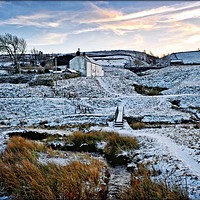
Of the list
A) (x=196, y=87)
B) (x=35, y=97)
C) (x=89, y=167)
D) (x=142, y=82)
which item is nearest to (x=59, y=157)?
(x=89, y=167)

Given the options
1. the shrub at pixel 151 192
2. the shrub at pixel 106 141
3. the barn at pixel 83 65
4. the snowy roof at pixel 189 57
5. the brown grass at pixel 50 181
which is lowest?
the shrub at pixel 106 141

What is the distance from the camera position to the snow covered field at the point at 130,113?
9.85m

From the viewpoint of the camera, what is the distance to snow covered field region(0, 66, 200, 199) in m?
9.85

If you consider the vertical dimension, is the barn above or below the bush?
above

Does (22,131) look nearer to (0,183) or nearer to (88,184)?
(0,183)

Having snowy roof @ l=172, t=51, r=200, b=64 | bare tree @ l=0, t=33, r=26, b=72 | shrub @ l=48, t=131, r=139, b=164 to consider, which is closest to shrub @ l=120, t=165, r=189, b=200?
shrub @ l=48, t=131, r=139, b=164

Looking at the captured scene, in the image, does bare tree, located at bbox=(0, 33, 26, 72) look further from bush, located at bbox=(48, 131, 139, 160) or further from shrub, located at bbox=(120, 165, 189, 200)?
shrub, located at bbox=(120, 165, 189, 200)

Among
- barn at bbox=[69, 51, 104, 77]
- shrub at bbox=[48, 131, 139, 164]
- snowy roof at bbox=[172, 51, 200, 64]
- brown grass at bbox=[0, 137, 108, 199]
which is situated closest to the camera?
brown grass at bbox=[0, 137, 108, 199]

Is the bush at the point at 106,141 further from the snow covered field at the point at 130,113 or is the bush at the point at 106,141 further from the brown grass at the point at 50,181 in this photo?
the brown grass at the point at 50,181

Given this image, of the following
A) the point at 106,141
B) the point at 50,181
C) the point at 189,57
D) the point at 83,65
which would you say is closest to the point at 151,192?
the point at 50,181

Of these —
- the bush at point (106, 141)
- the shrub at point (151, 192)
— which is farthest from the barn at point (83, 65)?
the shrub at point (151, 192)

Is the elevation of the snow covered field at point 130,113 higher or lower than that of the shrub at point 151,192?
lower

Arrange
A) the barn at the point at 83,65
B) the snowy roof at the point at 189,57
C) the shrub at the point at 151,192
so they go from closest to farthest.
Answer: the shrub at the point at 151,192 → the barn at the point at 83,65 → the snowy roof at the point at 189,57

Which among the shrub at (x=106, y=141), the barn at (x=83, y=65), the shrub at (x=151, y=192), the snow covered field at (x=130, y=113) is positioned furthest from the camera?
the barn at (x=83, y=65)
